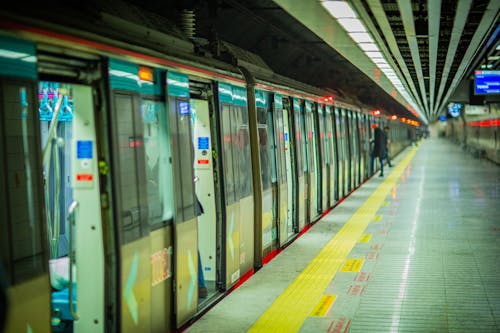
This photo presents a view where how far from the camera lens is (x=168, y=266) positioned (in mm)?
5383

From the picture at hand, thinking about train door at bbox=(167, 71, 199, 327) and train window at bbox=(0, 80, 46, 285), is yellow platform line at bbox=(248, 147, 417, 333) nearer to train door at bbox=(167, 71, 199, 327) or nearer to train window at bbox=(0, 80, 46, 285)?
train door at bbox=(167, 71, 199, 327)

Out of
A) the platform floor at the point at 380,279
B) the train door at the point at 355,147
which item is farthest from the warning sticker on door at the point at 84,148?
the train door at the point at 355,147

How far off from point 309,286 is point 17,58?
4.57 metres

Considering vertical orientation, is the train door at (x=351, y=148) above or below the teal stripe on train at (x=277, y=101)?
below

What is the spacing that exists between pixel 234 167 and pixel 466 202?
9473 mm

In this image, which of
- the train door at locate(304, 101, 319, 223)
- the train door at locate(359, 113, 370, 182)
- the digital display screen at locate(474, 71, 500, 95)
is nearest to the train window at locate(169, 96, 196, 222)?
the train door at locate(304, 101, 319, 223)

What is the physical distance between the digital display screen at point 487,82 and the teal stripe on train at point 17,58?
16603 mm

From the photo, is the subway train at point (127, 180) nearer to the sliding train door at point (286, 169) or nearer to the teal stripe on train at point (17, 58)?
the teal stripe on train at point (17, 58)

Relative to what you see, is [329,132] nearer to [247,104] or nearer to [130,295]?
[247,104]

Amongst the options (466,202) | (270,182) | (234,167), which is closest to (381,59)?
(466,202)

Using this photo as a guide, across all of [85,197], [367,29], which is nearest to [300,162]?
[367,29]

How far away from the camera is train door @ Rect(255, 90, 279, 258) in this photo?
8448 mm

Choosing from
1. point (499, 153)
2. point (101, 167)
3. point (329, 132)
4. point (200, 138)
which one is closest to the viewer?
point (101, 167)

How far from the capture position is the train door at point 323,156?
12.8 m
